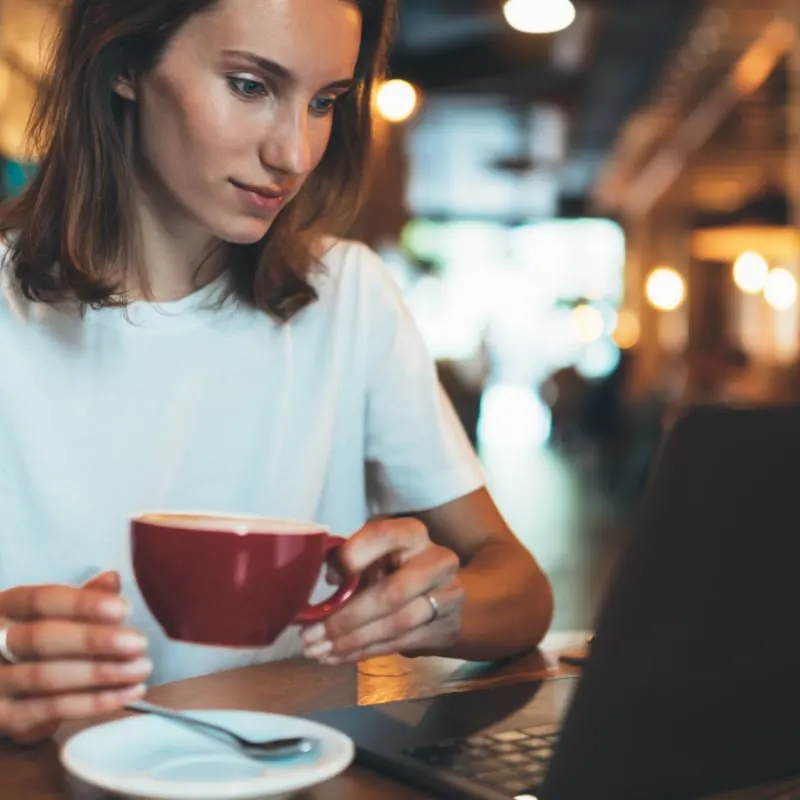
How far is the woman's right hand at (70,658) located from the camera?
2.66 feet

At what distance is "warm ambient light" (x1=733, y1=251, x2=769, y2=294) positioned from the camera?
16688mm

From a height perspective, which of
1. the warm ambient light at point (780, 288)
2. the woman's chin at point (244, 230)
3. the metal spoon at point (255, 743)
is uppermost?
the warm ambient light at point (780, 288)

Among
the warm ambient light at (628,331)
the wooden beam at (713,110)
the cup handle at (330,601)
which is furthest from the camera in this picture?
the warm ambient light at (628,331)

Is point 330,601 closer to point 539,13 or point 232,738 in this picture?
point 232,738

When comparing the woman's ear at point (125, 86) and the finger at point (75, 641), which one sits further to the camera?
the woman's ear at point (125, 86)

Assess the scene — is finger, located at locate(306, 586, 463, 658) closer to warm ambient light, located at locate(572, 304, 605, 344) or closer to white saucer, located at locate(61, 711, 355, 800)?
white saucer, located at locate(61, 711, 355, 800)

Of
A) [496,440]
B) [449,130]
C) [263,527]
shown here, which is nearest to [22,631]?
[263,527]

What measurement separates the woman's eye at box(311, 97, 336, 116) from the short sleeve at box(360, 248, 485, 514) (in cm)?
35

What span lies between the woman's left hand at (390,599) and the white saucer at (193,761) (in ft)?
0.37

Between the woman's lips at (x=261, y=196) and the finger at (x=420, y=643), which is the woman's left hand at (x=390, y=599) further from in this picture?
the woman's lips at (x=261, y=196)

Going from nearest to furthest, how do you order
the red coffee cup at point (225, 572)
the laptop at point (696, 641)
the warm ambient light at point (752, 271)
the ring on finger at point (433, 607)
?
1. the laptop at point (696, 641)
2. the red coffee cup at point (225, 572)
3. the ring on finger at point (433, 607)
4. the warm ambient light at point (752, 271)

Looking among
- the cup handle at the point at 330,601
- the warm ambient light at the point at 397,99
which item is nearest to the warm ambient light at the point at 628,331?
the warm ambient light at the point at 397,99

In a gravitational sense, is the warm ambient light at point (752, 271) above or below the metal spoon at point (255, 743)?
above

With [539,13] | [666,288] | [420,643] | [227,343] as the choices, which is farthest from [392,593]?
[666,288]
